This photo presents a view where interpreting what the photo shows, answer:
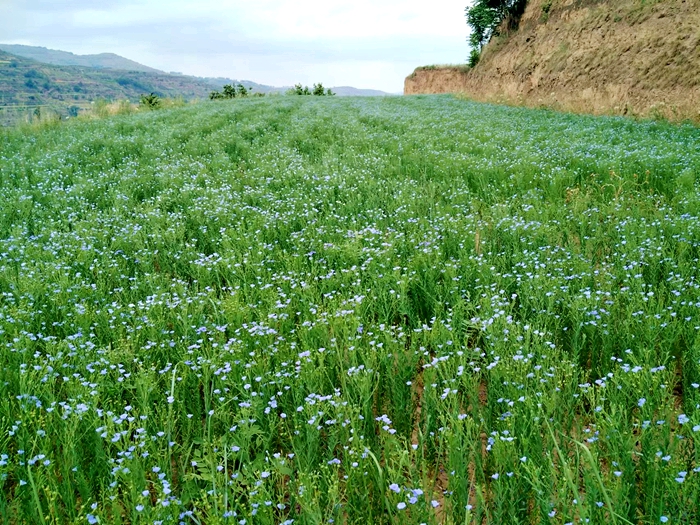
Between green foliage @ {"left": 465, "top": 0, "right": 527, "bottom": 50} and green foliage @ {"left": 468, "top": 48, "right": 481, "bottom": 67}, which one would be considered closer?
green foliage @ {"left": 465, "top": 0, "right": 527, "bottom": 50}

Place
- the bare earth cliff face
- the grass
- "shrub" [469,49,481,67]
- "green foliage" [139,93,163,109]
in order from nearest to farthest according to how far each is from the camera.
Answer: the grass
the bare earth cliff face
"green foliage" [139,93,163,109]
"shrub" [469,49,481,67]

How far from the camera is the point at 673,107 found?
17188 mm

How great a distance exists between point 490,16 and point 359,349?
4779cm

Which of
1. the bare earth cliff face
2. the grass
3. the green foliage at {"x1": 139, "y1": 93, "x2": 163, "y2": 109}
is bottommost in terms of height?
A: the grass

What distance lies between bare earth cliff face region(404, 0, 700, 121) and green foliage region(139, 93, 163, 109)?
78.6 feet

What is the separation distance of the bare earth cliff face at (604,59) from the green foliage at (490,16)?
6.90 feet

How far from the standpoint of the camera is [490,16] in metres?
43.4

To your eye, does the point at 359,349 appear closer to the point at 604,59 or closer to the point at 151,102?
the point at 604,59

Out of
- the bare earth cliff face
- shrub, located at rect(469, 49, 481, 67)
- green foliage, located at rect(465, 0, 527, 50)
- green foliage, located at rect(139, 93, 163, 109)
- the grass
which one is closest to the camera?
the grass

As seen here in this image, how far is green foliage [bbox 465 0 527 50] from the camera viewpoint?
127 ft

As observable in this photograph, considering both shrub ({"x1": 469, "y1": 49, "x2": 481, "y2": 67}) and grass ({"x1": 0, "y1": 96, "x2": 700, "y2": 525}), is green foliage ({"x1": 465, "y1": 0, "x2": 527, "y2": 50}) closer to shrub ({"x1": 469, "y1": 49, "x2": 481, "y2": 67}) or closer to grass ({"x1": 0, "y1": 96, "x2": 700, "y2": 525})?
shrub ({"x1": 469, "y1": 49, "x2": 481, "y2": 67})

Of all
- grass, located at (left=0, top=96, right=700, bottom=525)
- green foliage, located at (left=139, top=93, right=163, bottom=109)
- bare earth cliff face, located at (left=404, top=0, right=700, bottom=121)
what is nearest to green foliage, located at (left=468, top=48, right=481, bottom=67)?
bare earth cliff face, located at (left=404, top=0, right=700, bottom=121)

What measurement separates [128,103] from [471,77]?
1209 inches

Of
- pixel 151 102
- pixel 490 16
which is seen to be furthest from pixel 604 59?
pixel 151 102
